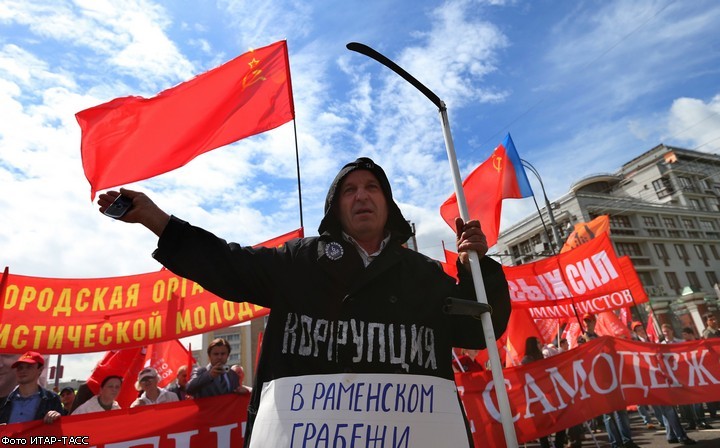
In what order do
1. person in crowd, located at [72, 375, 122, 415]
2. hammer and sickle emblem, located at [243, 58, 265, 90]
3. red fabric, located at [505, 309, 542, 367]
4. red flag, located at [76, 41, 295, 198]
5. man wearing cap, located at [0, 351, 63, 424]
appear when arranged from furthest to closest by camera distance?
red fabric, located at [505, 309, 542, 367] < hammer and sickle emblem, located at [243, 58, 265, 90] < person in crowd, located at [72, 375, 122, 415] < red flag, located at [76, 41, 295, 198] < man wearing cap, located at [0, 351, 63, 424]

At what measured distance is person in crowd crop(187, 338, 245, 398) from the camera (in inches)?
203

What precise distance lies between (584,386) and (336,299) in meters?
5.20

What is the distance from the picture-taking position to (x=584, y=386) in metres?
5.75

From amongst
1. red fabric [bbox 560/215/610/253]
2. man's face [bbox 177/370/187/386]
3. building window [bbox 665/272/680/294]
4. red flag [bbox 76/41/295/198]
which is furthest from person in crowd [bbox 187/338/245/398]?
building window [bbox 665/272/680/294]

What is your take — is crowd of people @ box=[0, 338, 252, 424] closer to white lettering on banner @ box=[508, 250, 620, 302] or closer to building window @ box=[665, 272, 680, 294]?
white lettering on banner @ box=[508, 250, 620, 302]

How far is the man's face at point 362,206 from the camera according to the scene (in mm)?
2343

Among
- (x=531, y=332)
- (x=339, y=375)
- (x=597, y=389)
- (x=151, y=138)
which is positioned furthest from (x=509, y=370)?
(x=151, y=138)

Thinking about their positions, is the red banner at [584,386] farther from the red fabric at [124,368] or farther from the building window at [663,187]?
the building window at [663,187]

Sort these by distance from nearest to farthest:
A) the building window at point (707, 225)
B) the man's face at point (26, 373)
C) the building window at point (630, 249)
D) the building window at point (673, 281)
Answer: the man's face at point (26, 373)
the building window at point (673, 281)
the building window at point (630, 249)
the building window at point (707, 225)

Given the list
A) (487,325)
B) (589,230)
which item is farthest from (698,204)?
(487,325)

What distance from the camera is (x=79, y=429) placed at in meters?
4.10

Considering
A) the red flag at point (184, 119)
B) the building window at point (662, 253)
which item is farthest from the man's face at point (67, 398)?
the building window at point (662, 253)

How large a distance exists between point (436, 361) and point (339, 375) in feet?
1.59

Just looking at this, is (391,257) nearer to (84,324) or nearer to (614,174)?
(84,324)
